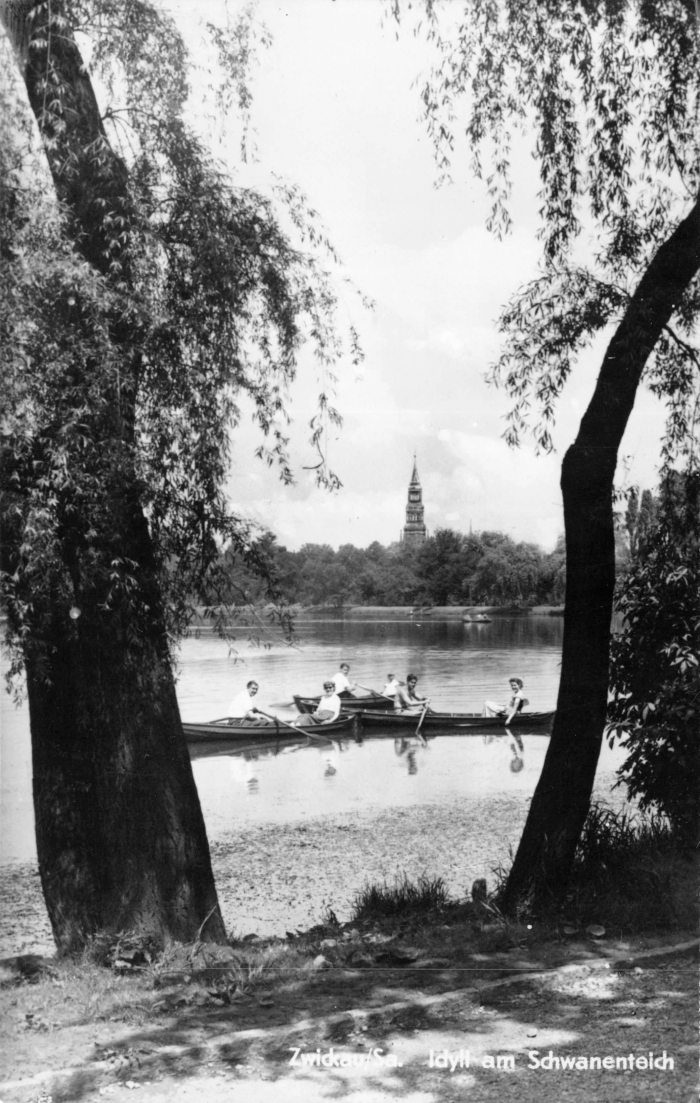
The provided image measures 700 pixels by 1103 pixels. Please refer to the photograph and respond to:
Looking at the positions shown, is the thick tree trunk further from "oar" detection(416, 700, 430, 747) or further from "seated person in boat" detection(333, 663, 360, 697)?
"oar" detection(416, 700, 430, 747)

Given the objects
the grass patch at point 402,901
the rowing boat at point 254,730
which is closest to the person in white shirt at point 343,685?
the rowing boat at point 254,730

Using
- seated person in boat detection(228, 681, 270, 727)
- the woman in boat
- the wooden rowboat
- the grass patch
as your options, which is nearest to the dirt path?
the grass patch

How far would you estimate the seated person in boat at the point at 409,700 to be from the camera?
1215 centimetres

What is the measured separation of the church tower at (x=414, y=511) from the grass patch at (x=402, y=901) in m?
1.97

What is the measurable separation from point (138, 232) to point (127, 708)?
225cm

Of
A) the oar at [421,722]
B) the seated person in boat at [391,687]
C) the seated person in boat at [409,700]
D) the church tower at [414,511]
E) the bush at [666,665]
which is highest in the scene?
the church tower at [414,511]

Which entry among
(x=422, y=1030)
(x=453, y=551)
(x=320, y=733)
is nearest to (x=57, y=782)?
(x=422, y=1030)

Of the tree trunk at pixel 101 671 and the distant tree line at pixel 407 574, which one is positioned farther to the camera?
the distant tree line at pixel 407 574

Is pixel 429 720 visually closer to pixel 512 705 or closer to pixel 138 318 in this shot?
pixel 512 705

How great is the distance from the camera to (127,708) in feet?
15.0

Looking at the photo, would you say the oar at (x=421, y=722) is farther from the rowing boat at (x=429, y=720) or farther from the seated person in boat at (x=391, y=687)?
the seated person in boat at (x=391, y=687)

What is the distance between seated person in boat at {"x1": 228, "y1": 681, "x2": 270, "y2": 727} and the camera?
6859mm

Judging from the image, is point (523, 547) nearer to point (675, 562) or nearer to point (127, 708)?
point (675, 562)

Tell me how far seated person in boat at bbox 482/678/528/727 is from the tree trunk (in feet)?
20.9
